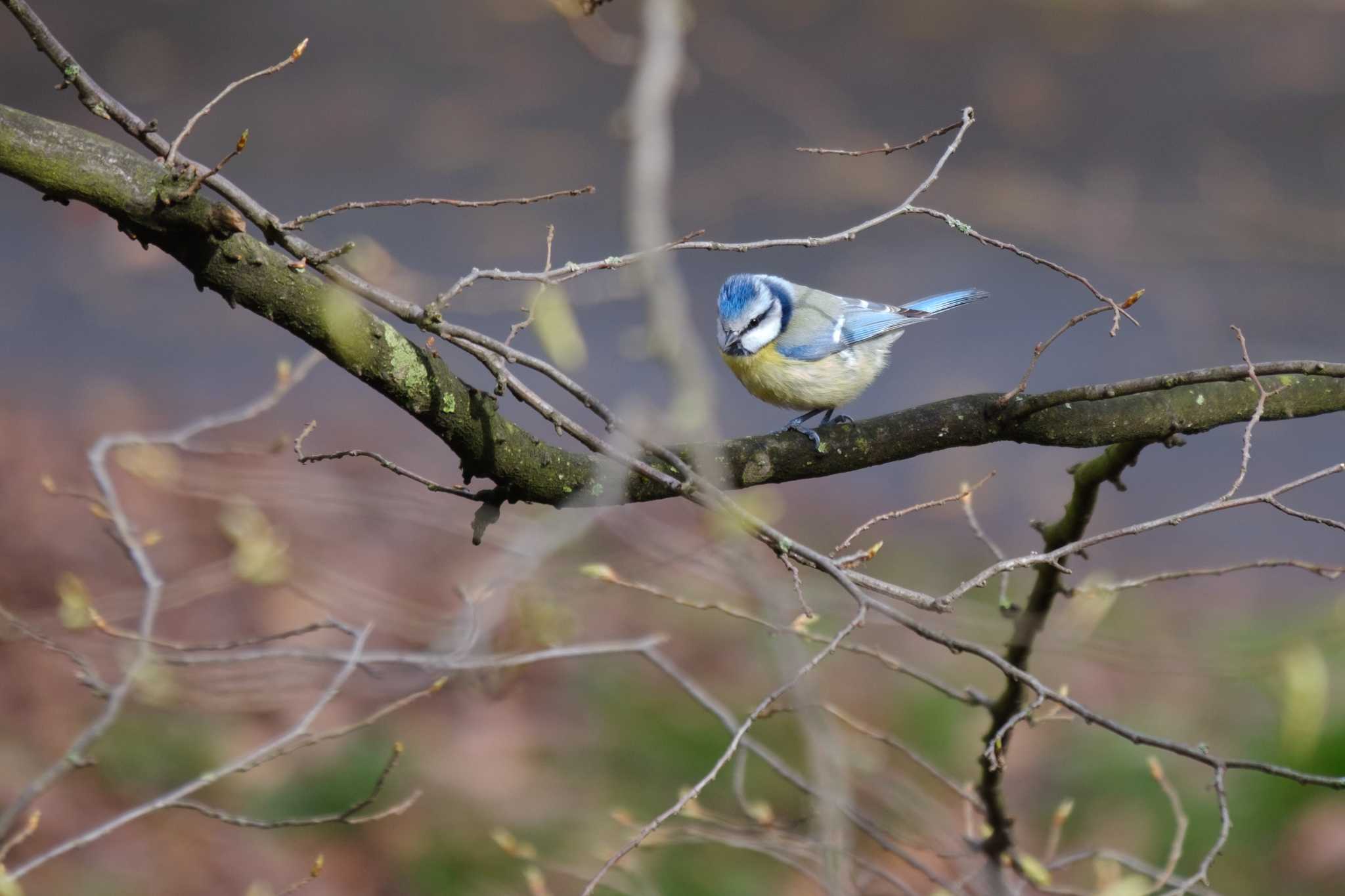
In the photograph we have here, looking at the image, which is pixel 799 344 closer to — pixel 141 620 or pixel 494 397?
pixel 494 397

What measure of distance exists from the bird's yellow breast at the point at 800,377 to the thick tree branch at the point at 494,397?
30.3 inches

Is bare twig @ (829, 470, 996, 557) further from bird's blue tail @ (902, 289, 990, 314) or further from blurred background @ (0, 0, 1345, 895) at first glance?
bird's blue tail @ (902, 289, 990, 314)

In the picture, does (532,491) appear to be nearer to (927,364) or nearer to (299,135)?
(927,364)

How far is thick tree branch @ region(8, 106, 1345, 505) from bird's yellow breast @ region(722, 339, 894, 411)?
0.77m

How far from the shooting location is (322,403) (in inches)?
265

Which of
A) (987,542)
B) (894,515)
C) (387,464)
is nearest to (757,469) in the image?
(987,542)

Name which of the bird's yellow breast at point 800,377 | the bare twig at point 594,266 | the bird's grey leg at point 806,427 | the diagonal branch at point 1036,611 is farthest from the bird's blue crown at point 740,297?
the bare twig at point 594,266

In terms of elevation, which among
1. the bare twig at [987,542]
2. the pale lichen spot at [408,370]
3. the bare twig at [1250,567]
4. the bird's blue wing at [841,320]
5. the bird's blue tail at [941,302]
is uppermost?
the bird's blue tail at [941,302]

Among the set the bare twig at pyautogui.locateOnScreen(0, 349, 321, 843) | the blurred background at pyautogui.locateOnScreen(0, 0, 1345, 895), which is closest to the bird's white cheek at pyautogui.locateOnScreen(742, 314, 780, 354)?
the blurred background at pyautogui.locateOnScreen(0, 0, 1345, 895)

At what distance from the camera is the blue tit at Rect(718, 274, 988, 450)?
3195mm

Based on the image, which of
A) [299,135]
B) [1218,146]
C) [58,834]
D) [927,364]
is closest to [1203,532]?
[927,364]

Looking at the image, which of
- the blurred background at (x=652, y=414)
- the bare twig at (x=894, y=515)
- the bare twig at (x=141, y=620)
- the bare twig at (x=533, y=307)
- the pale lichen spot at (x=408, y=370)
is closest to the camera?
the bare twig at (x=533, y=307)

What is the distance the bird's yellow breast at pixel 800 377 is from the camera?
3.18 metres

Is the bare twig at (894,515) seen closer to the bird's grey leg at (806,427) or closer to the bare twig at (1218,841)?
the bird's grey leg at (806,427)
